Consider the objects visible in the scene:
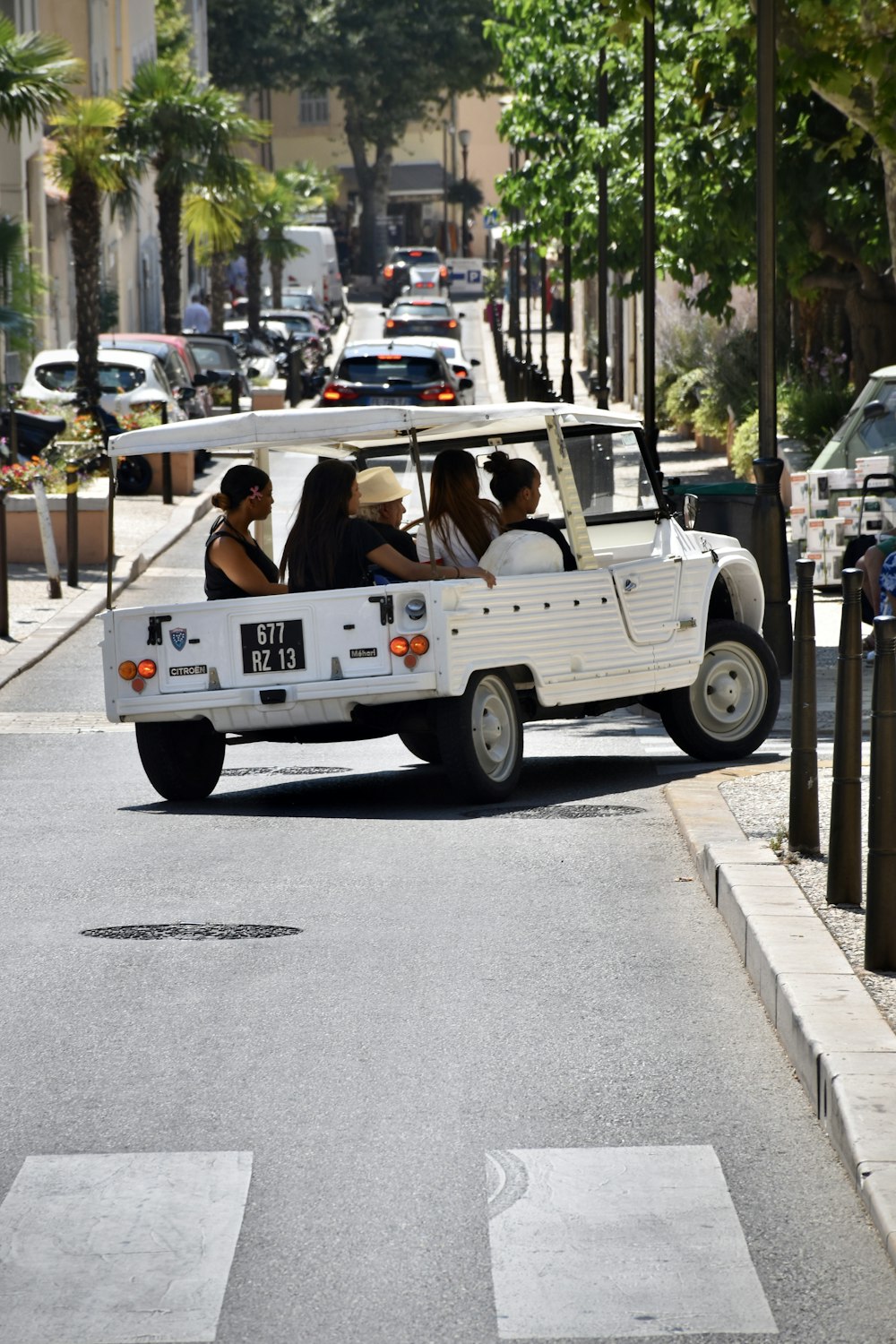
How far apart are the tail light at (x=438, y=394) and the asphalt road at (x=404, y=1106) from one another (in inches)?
971

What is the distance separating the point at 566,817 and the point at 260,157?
386ft

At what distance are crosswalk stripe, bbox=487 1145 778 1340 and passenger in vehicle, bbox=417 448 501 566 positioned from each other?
19.1 ft

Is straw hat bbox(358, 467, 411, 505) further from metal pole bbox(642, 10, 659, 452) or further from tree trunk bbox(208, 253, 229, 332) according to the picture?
tree trunk bbox(208, 253, 229, 332)

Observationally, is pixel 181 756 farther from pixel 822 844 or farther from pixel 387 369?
pixel 387 369

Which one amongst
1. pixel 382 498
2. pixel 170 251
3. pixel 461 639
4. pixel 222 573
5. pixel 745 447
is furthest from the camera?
pixel 170 251

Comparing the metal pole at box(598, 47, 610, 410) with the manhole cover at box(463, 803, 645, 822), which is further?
the metal pole at box(598, 47, 610, 410)

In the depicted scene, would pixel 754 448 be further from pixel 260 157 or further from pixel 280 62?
pixel 260 157

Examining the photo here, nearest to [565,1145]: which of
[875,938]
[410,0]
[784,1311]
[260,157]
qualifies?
[784,1311]

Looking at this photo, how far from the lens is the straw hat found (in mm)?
11023

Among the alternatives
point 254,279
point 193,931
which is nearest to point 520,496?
point 193,931

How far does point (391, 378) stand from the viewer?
34719mm

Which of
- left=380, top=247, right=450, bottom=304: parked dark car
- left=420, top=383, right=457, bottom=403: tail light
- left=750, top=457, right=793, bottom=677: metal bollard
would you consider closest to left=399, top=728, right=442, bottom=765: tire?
left=750, top=457, right=793, bottom=677: metal bollard

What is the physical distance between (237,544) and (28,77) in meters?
16.8

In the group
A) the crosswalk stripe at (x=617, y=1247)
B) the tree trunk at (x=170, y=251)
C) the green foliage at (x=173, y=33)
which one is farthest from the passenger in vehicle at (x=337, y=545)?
the green foliage at (x=173, y=33)
